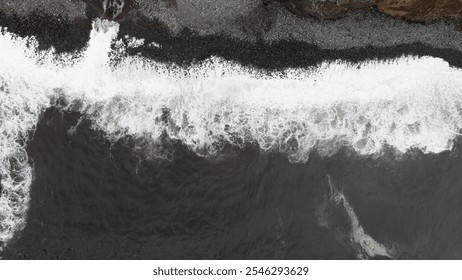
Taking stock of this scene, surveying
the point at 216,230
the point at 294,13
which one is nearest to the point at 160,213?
the point at 216,230

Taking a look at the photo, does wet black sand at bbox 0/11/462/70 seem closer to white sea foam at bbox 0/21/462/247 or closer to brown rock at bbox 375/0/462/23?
white sea foam at bbox 0/21/462/247

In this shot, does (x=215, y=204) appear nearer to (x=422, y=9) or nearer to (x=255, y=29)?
(x=255, y=29)

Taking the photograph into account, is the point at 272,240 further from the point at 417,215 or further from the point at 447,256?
the point at 447,256

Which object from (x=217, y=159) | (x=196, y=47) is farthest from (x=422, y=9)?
(x=217, y=159)

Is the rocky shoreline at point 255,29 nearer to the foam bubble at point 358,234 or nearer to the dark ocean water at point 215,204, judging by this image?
the dark ocean water at point 215,204

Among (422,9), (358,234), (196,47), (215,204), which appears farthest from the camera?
(358,234)

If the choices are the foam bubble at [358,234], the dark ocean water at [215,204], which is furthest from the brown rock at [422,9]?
the foam bubble at [358,234]
